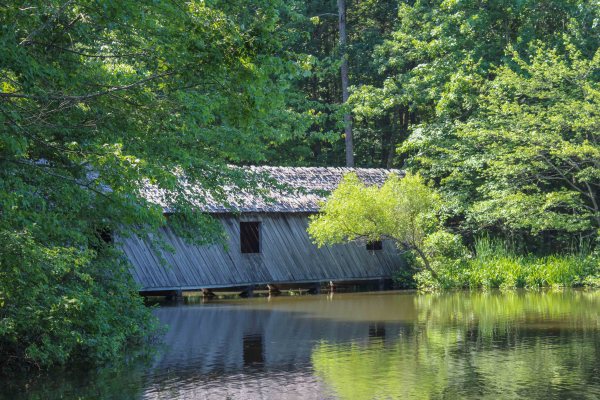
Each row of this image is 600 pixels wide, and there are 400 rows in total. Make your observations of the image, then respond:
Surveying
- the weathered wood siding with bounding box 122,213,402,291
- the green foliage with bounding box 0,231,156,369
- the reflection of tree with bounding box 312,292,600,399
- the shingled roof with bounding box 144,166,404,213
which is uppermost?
the shingled roof with bounding box 144,166,404,213

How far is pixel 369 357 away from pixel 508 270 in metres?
14.2

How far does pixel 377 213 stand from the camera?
26922 millimetres

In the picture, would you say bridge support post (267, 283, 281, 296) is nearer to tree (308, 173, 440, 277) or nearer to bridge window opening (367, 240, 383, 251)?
tree (308, 173, 440, 277)

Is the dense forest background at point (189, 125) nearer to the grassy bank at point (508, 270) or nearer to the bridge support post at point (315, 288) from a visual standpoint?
the grassy bank at point (508, 270)

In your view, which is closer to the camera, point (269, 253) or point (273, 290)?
point (269, 253)

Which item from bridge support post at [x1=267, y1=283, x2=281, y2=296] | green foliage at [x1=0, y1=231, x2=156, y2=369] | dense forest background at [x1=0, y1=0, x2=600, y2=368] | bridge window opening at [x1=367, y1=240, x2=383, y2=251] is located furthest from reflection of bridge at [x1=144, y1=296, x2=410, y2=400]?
bridge window opening at [x1=367, y1=240, x2=383, y2=251]

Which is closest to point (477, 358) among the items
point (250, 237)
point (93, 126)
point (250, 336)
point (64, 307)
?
point (250, 336)

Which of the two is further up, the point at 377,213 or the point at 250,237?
the point at 377,213

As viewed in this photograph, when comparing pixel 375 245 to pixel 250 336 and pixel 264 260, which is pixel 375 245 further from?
pixel 250 336

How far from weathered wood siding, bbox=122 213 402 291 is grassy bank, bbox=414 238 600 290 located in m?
2.49

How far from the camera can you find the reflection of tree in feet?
36.2

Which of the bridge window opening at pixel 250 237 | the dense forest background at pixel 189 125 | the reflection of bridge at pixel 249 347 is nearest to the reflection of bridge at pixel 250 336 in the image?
the reflection of bridge at pixel 249 347

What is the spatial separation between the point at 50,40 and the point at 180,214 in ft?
18.6

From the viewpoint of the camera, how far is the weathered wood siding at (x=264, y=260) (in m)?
25.5
